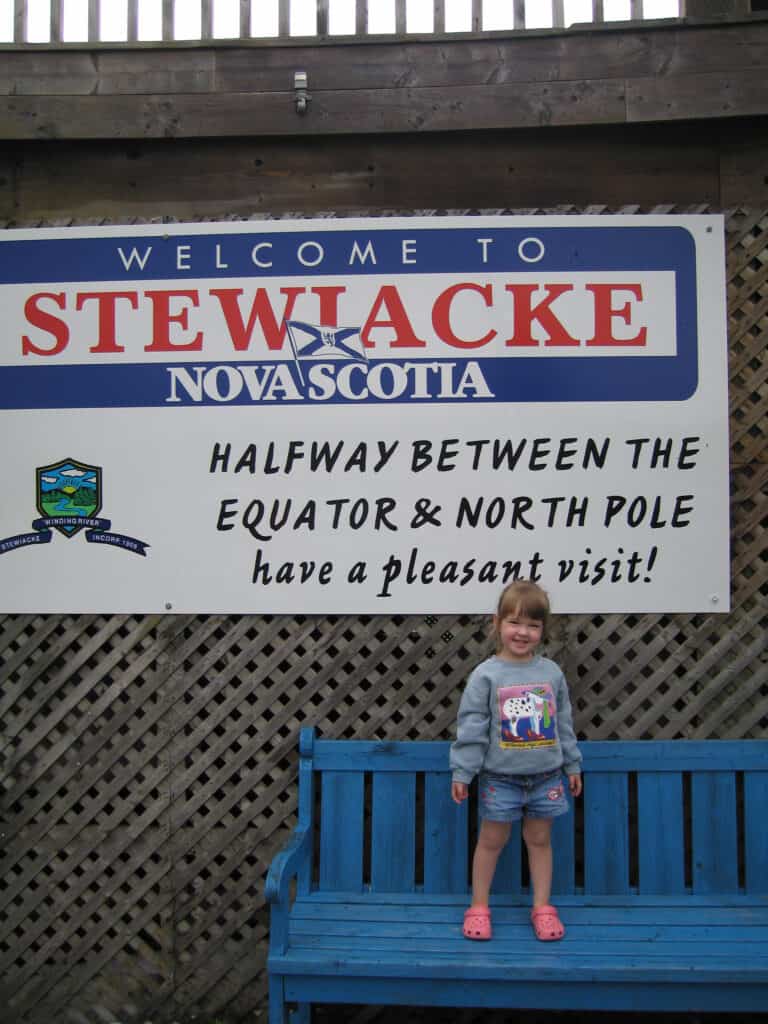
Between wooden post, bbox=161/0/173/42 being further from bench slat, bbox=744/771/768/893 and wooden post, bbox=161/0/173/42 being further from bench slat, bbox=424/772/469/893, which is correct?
bench slat, bbox=744/771/768/893

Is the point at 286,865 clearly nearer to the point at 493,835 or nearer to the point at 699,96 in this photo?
the point at 493,835

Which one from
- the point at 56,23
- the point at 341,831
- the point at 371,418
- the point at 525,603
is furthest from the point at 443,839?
the point at 56,23

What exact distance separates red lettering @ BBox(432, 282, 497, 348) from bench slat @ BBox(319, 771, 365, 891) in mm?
1794

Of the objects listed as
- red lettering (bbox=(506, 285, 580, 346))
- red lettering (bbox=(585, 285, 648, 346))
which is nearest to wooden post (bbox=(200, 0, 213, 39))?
red lettering (bbox=(506, 285, 580, 346))

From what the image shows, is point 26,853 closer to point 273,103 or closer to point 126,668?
point 126,668

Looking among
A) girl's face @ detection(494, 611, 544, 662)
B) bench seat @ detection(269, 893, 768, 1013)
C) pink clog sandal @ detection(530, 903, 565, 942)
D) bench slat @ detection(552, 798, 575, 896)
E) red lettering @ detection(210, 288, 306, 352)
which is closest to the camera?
bench seat @ detection(269, 893, 768, 1013)

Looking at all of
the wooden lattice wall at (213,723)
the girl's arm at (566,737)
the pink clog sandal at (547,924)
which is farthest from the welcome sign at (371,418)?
the pink clog sandal at (547,924)

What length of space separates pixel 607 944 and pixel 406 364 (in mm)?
2291

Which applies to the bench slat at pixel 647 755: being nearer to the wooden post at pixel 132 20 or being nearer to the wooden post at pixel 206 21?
the wooden post at pixel 206 21

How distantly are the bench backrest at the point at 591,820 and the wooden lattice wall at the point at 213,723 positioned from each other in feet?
0.64

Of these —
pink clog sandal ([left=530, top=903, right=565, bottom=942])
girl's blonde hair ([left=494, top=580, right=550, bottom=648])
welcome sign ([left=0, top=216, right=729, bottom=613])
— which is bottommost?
pink clog sandal ([left=530, top=903, right=565, bottom=942])

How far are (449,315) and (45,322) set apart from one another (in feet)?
5.67

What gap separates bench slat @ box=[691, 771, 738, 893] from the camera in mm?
3498

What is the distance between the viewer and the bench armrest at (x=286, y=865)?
298 cm
